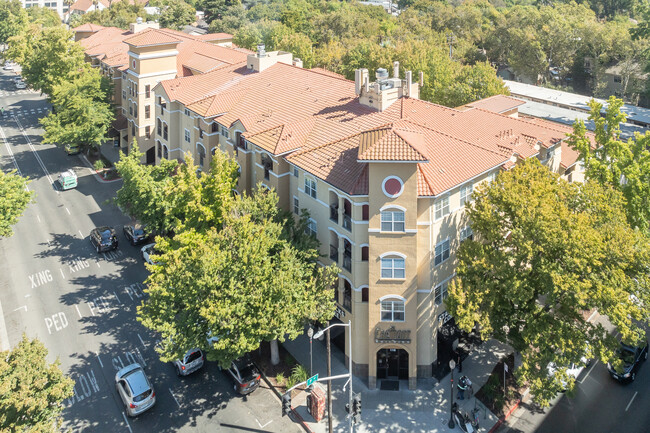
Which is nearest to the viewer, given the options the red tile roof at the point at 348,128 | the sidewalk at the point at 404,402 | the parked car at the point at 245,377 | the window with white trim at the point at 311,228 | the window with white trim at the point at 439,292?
the sidewalk at the point at 404,402

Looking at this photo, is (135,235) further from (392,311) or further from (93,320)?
(392,311)

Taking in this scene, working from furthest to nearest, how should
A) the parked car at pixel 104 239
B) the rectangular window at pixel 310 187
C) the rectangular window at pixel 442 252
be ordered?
the parked car at pixel 104 239 → the rectangular window at pixel 310 187 → the rectangular window at pixel 442 252

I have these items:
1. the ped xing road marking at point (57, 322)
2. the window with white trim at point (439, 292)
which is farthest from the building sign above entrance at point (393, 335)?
the ped xing road marking at point (57, 322)

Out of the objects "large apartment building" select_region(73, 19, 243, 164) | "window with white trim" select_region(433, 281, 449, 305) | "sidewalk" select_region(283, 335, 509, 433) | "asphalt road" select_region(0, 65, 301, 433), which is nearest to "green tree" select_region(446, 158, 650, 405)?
"window with white trim" select_region(433, 281, 449, 305)

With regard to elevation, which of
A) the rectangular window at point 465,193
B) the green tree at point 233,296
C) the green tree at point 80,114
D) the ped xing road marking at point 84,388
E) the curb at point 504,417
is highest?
the green tree at point 80,114

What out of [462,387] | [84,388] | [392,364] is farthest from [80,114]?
[462,387]

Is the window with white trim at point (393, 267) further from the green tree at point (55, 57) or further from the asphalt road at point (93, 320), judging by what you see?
the green tree at point (55, 57)

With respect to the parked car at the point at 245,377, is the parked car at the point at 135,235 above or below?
above

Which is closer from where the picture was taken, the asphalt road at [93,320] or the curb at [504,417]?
the curb at [504,417]

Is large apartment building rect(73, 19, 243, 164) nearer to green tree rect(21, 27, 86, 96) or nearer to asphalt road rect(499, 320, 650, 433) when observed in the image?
green tree rect(21, 27, 86, 96)
